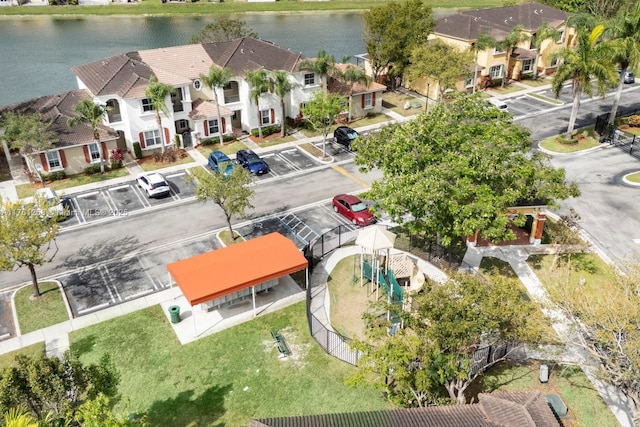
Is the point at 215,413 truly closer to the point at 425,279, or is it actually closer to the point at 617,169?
the point at 425,279

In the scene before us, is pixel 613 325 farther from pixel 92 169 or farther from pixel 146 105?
pixel 92 169

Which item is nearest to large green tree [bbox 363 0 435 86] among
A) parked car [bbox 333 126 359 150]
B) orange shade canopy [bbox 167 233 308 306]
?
parked car [bbox 333 126 359 150]

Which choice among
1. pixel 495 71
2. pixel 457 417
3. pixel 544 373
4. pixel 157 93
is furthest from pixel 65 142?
pixel 495 71

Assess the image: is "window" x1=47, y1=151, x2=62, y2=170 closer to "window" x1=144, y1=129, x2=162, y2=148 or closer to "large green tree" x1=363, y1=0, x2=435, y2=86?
"window" x1=144, y1=129, x2=162, y2=148

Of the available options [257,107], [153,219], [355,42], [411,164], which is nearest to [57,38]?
[355,42]

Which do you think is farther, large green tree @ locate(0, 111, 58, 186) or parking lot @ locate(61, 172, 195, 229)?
large green tree @ locate(0, 111, 58, 186)

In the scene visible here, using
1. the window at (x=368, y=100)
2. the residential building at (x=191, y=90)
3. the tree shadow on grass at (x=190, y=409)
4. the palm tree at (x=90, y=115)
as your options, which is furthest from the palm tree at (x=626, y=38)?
the tree shadow on grass at (x=190, y=409)
